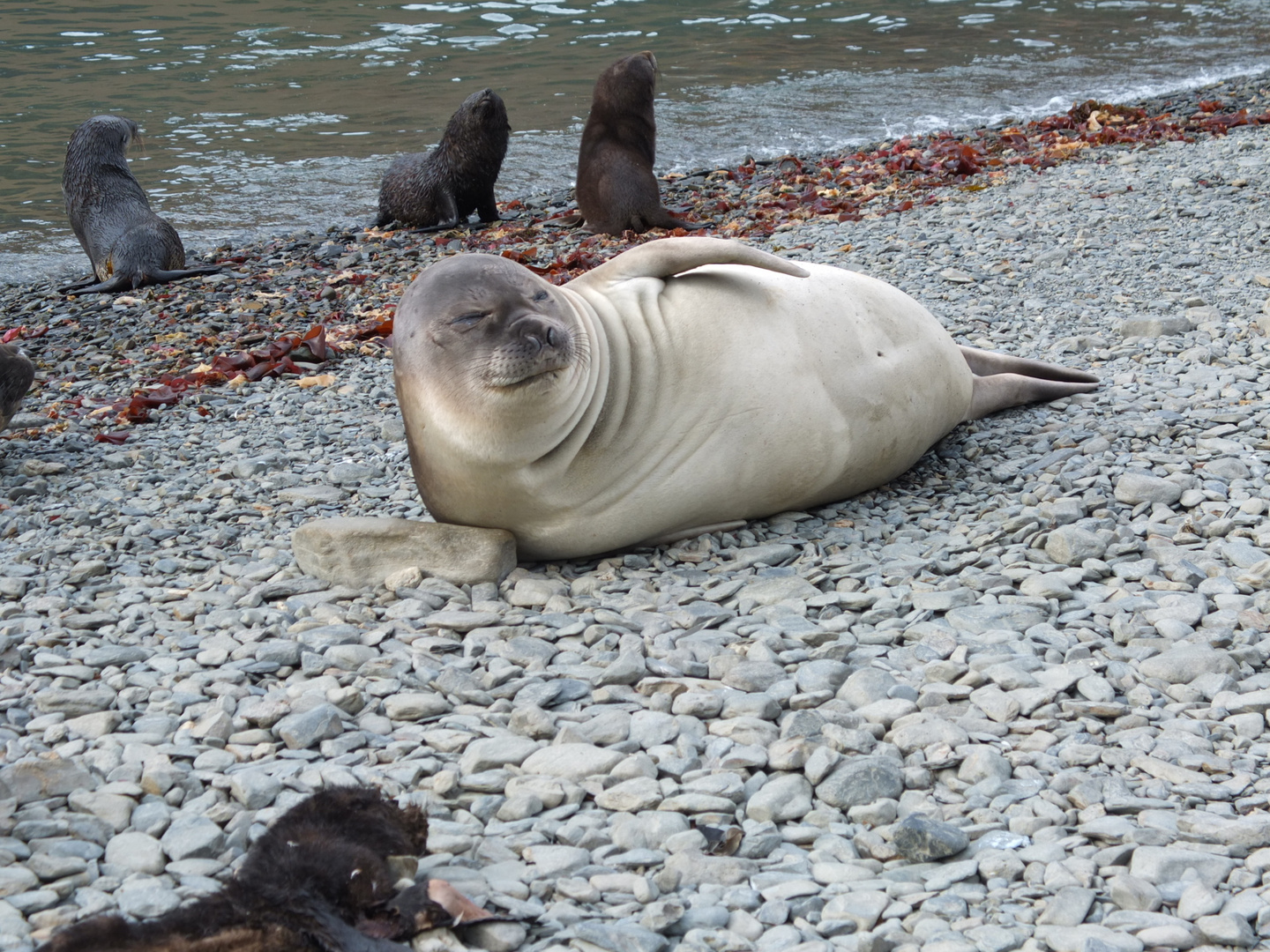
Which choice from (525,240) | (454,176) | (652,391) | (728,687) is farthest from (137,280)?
(728,687)

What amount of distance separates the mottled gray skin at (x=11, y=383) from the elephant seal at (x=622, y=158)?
5325 millimetres

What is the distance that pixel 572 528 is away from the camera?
421 cm

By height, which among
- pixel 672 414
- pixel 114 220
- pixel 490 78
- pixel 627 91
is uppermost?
pixel 490 78

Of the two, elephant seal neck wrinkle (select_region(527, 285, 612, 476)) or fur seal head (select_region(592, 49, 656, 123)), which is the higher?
fur seal head (select_region(592, 49, 656, 123))

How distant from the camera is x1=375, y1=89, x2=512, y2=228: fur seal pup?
1157 centimetres

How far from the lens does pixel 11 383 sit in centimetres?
600

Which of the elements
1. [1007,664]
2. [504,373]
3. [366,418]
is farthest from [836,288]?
[366,418]

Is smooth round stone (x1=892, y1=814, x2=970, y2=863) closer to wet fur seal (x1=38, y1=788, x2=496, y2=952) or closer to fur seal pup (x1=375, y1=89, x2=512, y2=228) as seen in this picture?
A: wet fur seal (x1=38, y1=788, x2=496, y2=952)

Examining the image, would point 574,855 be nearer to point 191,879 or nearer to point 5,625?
point 191,879

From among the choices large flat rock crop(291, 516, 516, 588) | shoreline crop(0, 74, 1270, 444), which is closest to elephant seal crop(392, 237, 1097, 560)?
large flat rock crop(291, 516, 516, 588)

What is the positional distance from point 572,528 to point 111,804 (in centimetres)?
180

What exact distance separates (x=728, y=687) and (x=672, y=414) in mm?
1241

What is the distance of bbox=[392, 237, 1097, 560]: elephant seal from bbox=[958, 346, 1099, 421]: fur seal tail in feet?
1.77

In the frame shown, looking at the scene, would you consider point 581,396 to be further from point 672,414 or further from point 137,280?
point 137,280
